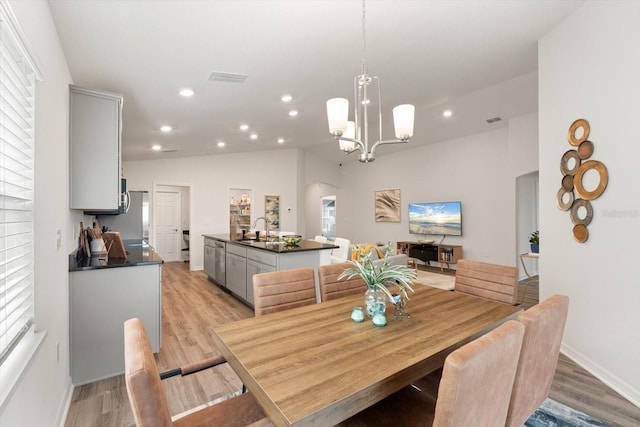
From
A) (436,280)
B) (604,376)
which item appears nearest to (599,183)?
(604,376)

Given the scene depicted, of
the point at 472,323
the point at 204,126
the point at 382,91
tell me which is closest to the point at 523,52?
the point at 382,91

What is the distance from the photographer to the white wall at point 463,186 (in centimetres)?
641

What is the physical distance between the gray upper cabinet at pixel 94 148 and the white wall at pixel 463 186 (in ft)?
21.2

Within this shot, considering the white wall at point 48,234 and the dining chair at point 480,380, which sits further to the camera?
the white wall at point 48,234

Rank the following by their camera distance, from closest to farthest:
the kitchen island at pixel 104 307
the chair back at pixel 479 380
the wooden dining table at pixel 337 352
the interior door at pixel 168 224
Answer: the chair back at pixel 479 380, the wooden dining table at pixel 337 352, the kitchen island at pixel 104 307, the interior door at pixel 168 224

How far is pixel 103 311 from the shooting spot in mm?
2518

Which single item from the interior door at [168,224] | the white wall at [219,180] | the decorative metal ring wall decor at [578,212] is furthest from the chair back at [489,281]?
the interior door at [168,224]

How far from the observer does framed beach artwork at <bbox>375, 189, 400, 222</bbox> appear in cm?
866

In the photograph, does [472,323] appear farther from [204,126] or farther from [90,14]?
[204,126]

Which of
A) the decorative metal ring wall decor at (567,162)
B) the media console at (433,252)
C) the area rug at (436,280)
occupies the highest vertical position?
the decorative metal ring wall decor at (567,162)

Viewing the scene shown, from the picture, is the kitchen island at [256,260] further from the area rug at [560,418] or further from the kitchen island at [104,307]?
the area rug at [560,418]

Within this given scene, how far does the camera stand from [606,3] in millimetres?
2471

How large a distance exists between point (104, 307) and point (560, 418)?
3344 mm

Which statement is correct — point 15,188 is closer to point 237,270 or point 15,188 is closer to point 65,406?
point 65,406
